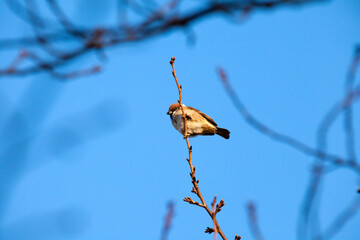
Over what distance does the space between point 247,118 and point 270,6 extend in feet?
2.37

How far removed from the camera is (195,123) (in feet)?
24.9

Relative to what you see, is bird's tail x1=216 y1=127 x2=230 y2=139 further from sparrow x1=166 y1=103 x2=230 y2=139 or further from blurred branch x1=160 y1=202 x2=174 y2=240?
blurred branch x1=160 y1=202 x2=174 y2=240

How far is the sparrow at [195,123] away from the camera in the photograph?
24.7ft

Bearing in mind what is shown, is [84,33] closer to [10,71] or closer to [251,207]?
[10,71]

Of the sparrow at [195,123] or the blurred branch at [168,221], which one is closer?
the blurred branch at [168,221]

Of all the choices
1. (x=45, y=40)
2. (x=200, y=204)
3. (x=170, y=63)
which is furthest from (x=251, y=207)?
(x=170, y=63)

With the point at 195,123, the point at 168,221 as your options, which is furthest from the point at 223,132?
the point at 168,221

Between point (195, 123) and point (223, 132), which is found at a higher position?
point (195, 123)

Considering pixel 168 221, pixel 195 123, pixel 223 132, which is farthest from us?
pixel 223 132

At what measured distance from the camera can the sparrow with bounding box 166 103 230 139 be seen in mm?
7539

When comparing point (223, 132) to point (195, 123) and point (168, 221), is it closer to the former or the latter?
point (195, 123)

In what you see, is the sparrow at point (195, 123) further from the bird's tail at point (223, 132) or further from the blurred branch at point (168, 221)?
the blurred branch at point (168, 221)

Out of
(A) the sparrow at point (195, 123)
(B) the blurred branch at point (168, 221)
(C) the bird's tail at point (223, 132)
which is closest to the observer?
(B) the blurred branch at point (168, 221)

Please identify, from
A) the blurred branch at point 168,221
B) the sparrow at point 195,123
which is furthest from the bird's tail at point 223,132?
the blurred branch at point 168,221
